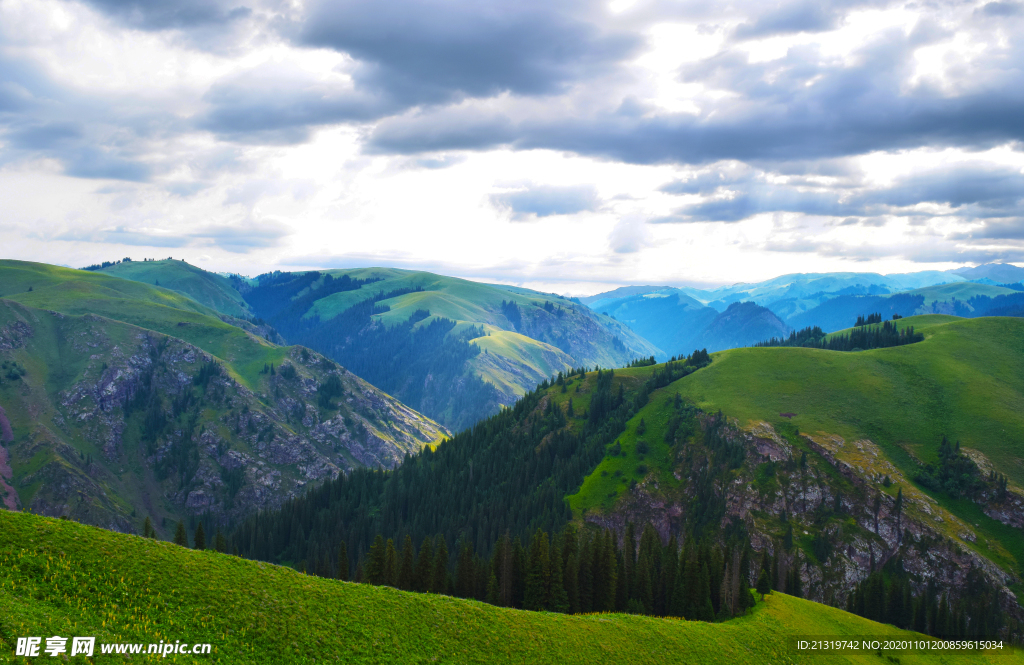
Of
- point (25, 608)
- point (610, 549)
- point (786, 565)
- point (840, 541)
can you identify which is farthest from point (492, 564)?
point (840, 541)

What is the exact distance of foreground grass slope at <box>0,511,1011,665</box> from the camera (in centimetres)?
4644

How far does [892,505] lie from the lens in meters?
182

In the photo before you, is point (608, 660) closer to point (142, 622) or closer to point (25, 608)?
point (142, 622)

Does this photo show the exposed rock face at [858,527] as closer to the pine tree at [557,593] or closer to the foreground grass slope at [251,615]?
the pine tree at [557,593]

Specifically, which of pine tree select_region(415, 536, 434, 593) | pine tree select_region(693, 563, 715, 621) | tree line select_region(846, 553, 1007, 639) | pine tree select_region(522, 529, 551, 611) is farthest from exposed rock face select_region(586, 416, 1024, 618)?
pine tree select_region(415, 536, 434, 593)

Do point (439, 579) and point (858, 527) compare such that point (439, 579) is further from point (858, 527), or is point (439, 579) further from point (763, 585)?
point (858, 527)

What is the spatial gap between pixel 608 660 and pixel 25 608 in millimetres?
57929

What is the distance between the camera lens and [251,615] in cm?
5378

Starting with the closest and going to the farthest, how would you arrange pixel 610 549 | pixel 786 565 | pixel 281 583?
pixel 281 583, pixel 610 549, pixel 786 565

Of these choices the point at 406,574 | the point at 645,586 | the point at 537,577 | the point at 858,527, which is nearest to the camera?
the point at 537,577

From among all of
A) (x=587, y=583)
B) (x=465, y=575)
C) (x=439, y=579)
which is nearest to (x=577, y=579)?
(x=587, y=583)

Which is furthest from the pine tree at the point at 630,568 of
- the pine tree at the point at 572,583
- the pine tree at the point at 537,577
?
the pine tree at the point at 537,577

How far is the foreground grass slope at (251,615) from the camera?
46.4m

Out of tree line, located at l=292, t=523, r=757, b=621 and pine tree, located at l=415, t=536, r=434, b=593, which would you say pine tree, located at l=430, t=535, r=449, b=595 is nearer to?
tree line, located at l=292, t=523, r=757, b=621
